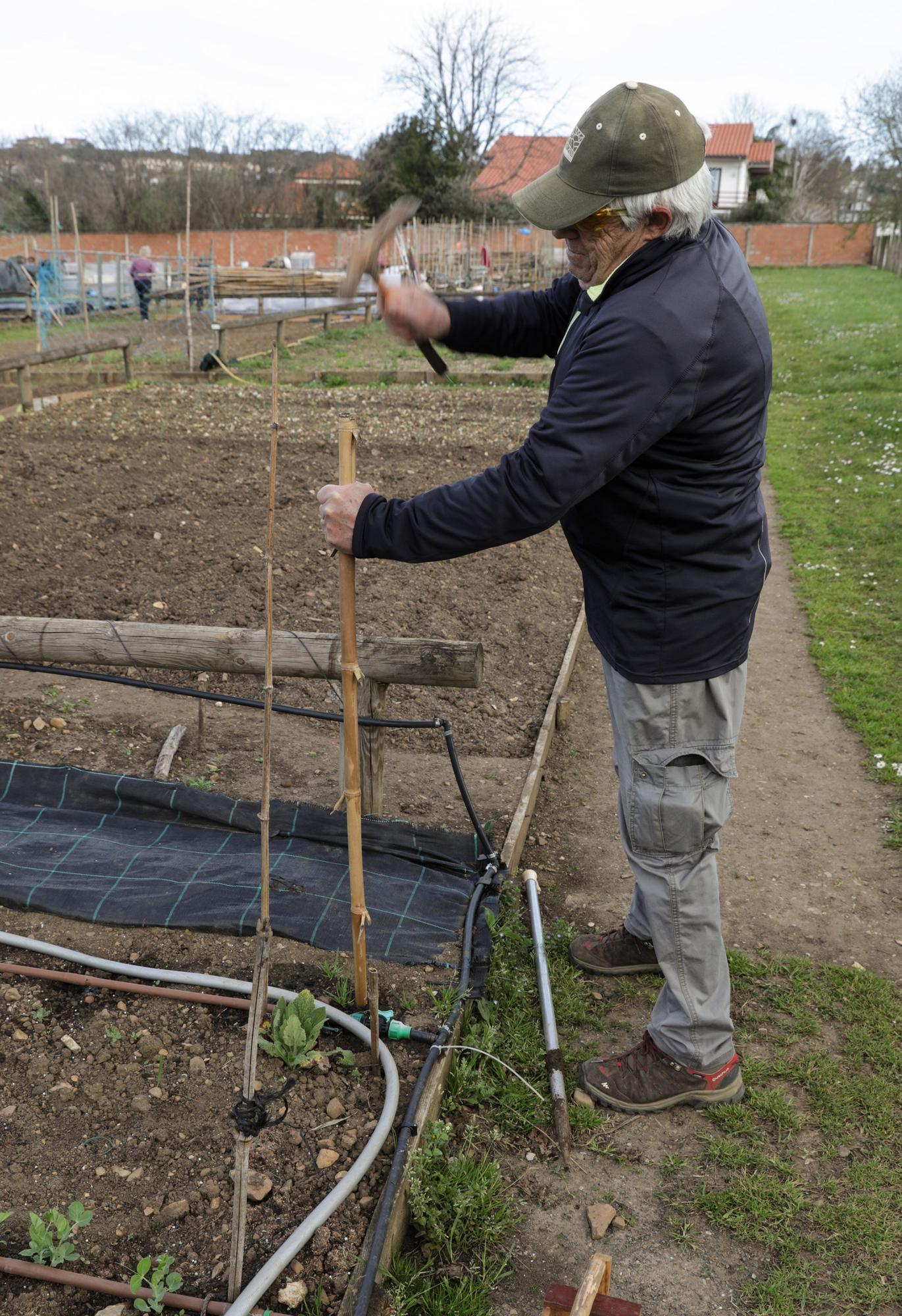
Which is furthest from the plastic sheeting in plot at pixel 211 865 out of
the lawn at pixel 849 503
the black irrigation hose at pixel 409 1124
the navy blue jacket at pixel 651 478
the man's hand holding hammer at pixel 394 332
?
the lawn at pixel 849 503

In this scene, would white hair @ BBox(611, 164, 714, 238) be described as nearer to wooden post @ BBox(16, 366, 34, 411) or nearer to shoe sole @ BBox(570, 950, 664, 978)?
shoe sole @ BBox(570, 950, 664, 978)

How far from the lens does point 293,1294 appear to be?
6.25ft

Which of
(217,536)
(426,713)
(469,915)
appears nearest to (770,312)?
(217,536)

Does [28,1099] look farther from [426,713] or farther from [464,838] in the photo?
[426,713]

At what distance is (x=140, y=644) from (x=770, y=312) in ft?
82.7

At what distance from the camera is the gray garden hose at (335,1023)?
1.85 m

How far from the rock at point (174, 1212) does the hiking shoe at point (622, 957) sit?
141 centimetres

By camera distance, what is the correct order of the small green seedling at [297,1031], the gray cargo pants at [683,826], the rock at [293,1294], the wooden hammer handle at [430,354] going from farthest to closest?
the wooden hammer handle at [430,354], the small green seedling at [297,1031], the gray cargo pants at [683,826], the rock at [293,1294]

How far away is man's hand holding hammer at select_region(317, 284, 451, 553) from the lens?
2.12 m

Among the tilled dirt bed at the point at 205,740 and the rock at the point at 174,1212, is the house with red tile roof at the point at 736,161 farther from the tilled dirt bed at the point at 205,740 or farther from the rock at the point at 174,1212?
the rock at the point at 174,1212

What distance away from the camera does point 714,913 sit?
2.42 metres

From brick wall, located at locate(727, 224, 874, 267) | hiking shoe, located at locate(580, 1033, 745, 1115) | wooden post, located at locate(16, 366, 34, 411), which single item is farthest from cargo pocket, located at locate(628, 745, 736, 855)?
brick wall, located at locate(727, 224, 874, 267)

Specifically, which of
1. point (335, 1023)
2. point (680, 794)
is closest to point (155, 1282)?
point (335, 1023)

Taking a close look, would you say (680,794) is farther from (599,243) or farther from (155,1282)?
(155,1282)
